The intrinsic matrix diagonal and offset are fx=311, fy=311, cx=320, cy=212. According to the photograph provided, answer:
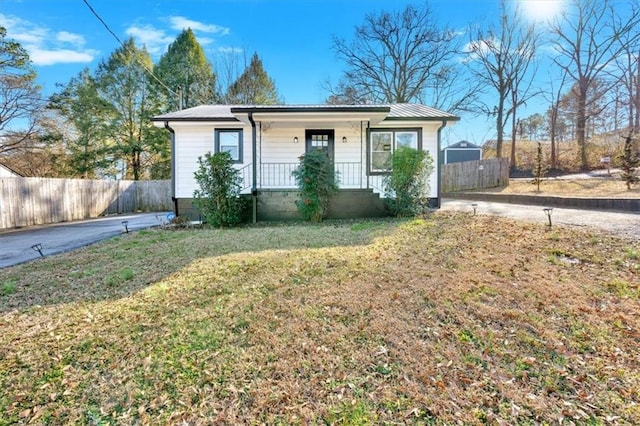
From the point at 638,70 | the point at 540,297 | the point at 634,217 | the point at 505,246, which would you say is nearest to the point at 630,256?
the point at 505,246

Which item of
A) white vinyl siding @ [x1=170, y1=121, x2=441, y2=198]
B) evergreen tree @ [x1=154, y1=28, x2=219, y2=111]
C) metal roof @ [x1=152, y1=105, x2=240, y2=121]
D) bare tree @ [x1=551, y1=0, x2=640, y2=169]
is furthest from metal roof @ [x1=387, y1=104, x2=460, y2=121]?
evergreen tree @ [x1=154, y1=28, x2=219, y2=111]

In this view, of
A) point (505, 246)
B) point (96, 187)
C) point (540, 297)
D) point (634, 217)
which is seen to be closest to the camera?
point (540, 297)

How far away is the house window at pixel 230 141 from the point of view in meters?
10.5

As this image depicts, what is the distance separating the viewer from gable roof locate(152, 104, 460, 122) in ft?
29.2

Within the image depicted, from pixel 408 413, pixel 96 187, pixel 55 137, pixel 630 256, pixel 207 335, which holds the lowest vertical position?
pixel 408 413

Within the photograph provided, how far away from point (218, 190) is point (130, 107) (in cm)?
1740

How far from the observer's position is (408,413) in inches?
75.8

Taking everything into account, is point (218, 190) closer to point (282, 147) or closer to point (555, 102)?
point (282, 147)

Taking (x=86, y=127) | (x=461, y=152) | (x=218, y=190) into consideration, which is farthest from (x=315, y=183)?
(x=461, y=152)

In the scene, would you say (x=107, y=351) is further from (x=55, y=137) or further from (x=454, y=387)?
(x=55, y=137)

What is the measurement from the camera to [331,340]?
263 cm

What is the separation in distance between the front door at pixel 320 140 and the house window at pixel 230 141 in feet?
7.55

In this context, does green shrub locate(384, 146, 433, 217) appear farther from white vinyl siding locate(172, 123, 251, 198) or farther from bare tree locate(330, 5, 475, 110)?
bare tree locate(330, 5, 475, 110)

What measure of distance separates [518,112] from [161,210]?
24353mm
